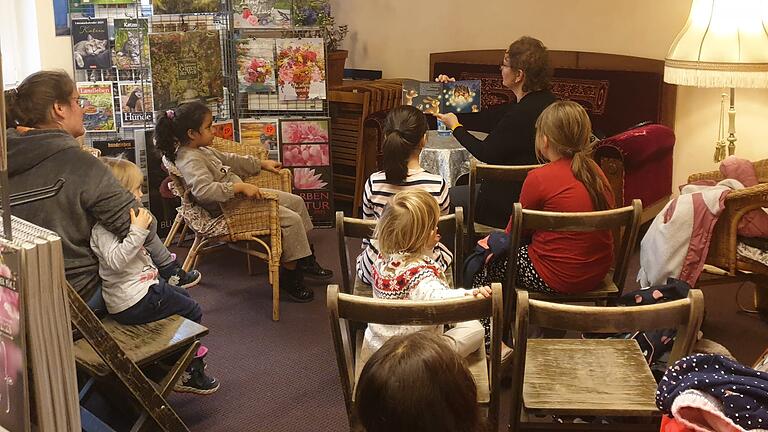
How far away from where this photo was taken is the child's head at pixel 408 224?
2469mm

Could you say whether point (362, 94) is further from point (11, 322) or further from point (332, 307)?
point (11, 322)

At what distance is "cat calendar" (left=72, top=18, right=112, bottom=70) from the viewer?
486cm

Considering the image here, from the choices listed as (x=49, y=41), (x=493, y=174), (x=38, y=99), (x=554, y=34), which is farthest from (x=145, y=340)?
(x=554, y=34)

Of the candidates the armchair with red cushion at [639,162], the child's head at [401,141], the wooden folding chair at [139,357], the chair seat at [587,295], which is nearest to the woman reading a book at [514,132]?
the child's head at [401,141]

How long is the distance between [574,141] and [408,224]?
0.93 meters

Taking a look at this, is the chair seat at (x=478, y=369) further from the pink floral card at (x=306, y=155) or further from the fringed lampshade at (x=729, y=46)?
the pink floral card at (x=306, y=155)

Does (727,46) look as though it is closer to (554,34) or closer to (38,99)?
(554,34)

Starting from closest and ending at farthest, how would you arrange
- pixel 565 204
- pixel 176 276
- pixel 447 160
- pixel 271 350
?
1. pixel 565 204
2. pixel 176 276
3. pixel 271 350
4. pixel 447 160

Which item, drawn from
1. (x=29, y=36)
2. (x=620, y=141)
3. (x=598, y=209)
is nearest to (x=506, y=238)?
(x=598, y=209)

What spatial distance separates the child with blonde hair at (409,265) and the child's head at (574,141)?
767mm

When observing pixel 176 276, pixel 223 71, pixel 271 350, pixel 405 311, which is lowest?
pixel 271 350

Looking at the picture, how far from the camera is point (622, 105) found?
17.8ft

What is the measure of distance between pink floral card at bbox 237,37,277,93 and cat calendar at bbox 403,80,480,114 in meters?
1.04

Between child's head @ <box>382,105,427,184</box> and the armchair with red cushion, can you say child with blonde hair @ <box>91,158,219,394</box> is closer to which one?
child's head @ <box>382,105,427,184</box>
